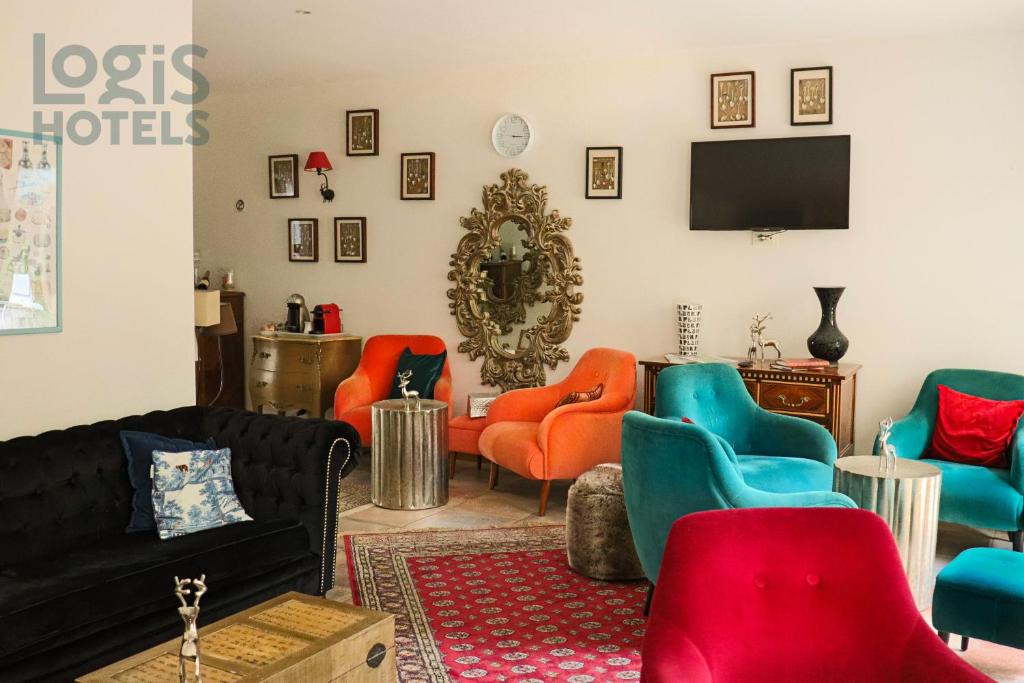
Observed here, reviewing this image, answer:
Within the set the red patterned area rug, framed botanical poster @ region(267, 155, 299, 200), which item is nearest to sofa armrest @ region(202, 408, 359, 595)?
the red patterned area rug

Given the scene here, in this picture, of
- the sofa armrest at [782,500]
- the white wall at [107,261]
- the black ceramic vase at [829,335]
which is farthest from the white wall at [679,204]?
the white wall at [107,261]

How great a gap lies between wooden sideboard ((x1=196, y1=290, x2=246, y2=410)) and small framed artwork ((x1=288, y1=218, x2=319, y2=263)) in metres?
0.61

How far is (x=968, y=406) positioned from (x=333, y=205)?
4561 millimetres

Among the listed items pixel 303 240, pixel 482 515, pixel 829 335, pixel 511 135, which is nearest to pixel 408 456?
pixel 482 515

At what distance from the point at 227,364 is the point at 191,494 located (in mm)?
4153

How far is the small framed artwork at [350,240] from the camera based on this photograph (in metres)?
7.11

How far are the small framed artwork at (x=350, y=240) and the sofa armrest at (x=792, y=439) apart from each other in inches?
134

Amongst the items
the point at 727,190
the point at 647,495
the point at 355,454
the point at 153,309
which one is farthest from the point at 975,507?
the point at 153,309

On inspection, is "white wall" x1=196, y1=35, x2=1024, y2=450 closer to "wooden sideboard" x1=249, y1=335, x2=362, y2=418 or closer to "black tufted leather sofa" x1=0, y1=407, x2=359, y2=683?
"wooden sideboard" x1=249, y1=335, x2=362, y2=418

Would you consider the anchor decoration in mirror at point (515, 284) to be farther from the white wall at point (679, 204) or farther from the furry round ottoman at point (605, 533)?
the furry round ottoman at point (605, 533)

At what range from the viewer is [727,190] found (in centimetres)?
579

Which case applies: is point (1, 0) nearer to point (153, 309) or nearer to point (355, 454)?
point (153, 309)

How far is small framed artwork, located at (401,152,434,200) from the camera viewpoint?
268 inches

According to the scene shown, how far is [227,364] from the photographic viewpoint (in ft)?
25.0
